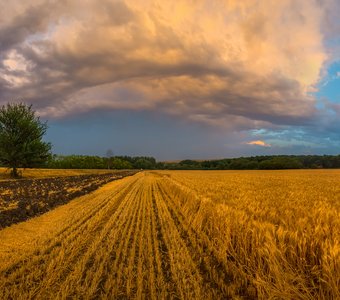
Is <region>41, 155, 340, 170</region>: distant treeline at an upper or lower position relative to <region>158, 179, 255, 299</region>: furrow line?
upper

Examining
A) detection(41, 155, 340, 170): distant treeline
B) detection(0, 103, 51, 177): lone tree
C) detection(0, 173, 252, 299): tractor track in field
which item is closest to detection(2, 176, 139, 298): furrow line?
detection(0, 173, 252, 299): tractor track in field

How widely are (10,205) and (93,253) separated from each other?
12.3 metres

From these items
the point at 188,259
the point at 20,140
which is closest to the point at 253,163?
the point at 20,140

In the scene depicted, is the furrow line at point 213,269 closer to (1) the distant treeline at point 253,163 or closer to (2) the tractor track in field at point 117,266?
(2) the tractor track in field at point 117,266

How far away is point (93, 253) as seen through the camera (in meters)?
8.49

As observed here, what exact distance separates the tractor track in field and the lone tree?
1595 inches

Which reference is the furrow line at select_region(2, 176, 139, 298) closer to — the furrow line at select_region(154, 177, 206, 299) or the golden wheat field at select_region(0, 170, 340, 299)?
the golden wheat field at select_region(0, 170, 340, 299)

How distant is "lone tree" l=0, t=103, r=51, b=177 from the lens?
160 ft

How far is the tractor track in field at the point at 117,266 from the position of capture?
19.5 feet

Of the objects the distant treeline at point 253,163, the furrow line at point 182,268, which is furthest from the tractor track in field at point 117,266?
the distant treeline at point 253,163

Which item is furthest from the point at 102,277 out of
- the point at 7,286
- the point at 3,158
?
the point at 3,158

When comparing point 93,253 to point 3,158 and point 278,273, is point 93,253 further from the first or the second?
point 3,158

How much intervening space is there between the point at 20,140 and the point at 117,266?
4747 cm

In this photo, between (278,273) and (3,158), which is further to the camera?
(3,158)
